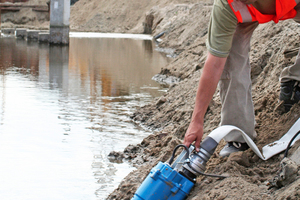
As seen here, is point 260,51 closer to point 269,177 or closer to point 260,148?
point 260,148

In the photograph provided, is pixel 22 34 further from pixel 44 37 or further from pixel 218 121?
pixel 218 121

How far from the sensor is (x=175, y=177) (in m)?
2.57

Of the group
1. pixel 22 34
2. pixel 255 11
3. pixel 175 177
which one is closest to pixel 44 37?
pixel 22 34

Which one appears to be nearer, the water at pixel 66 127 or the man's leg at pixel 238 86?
the man's leg at pixel 238 86

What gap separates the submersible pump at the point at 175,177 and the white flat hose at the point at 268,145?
0.40ft

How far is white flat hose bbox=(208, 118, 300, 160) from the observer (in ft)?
9.23

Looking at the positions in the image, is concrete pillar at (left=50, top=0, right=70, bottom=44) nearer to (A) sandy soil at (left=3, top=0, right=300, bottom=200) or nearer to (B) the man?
(A) sandy soil at (left=3, top=0, right=300, bottom=200)

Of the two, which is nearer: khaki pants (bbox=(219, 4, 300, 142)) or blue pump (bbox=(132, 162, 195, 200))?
blue pump (bbox=(132, 162, 195, 200))

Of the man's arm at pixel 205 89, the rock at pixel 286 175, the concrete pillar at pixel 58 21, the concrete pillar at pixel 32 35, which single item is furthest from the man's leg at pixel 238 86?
the concrete pillar at pixel 32 35

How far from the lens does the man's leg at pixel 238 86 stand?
3.03m

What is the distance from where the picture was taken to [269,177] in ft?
8.70

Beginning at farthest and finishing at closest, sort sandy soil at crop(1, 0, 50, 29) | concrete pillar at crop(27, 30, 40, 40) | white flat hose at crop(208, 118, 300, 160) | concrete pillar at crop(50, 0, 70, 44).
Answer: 1. sandy soil at crop(1, 0, 50, 29)
2. concrete pillar at crop(27, 30, 40, 40)
3. concrete pillar at crop(50, 0, 70, 44)
4. white flat hose at crop(208, 118, 300, 160)

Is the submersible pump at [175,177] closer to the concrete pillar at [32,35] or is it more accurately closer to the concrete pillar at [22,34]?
the concrete pillar at [32,35]

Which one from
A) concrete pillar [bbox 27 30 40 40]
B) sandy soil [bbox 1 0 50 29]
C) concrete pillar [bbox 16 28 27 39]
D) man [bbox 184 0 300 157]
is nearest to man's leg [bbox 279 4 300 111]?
man [bbox 184 0 300 157]
